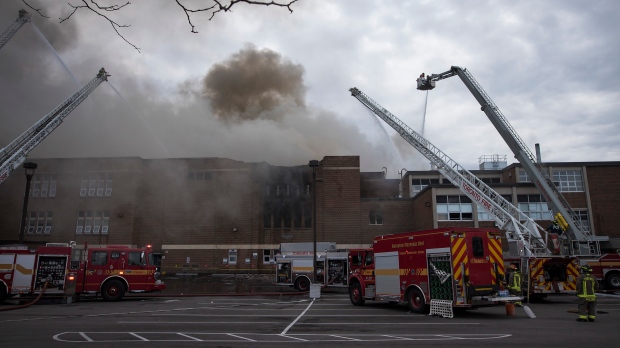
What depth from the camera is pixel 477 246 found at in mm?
12469

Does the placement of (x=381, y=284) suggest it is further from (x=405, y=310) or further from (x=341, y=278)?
(x=341, y=278)

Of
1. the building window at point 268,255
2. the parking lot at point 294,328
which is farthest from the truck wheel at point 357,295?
the building window at point 268,255

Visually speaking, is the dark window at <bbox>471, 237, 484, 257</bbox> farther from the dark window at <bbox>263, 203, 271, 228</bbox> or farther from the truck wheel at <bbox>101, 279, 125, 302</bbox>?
the dark window at <bbox>263, 203, 271, 228</bbox>

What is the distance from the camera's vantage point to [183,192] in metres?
35.2

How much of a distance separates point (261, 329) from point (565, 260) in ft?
43.1

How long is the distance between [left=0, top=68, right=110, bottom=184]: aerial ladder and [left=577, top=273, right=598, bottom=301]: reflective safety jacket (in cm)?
2271

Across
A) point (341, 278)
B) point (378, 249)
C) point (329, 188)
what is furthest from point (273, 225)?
point (378, 249)

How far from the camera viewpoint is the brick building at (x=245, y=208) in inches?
1405

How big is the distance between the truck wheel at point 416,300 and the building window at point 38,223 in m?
37.8

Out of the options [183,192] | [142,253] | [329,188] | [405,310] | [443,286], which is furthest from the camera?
[329,188]

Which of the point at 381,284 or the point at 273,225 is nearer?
the point at 381,284

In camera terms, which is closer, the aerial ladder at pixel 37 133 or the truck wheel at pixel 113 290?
the truck wheel at pixel 113 290

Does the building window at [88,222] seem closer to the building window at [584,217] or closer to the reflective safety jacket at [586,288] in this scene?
the reflective safety jacket at [586,288]

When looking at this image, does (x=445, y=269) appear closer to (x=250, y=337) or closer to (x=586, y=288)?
(x=586, y=288)
